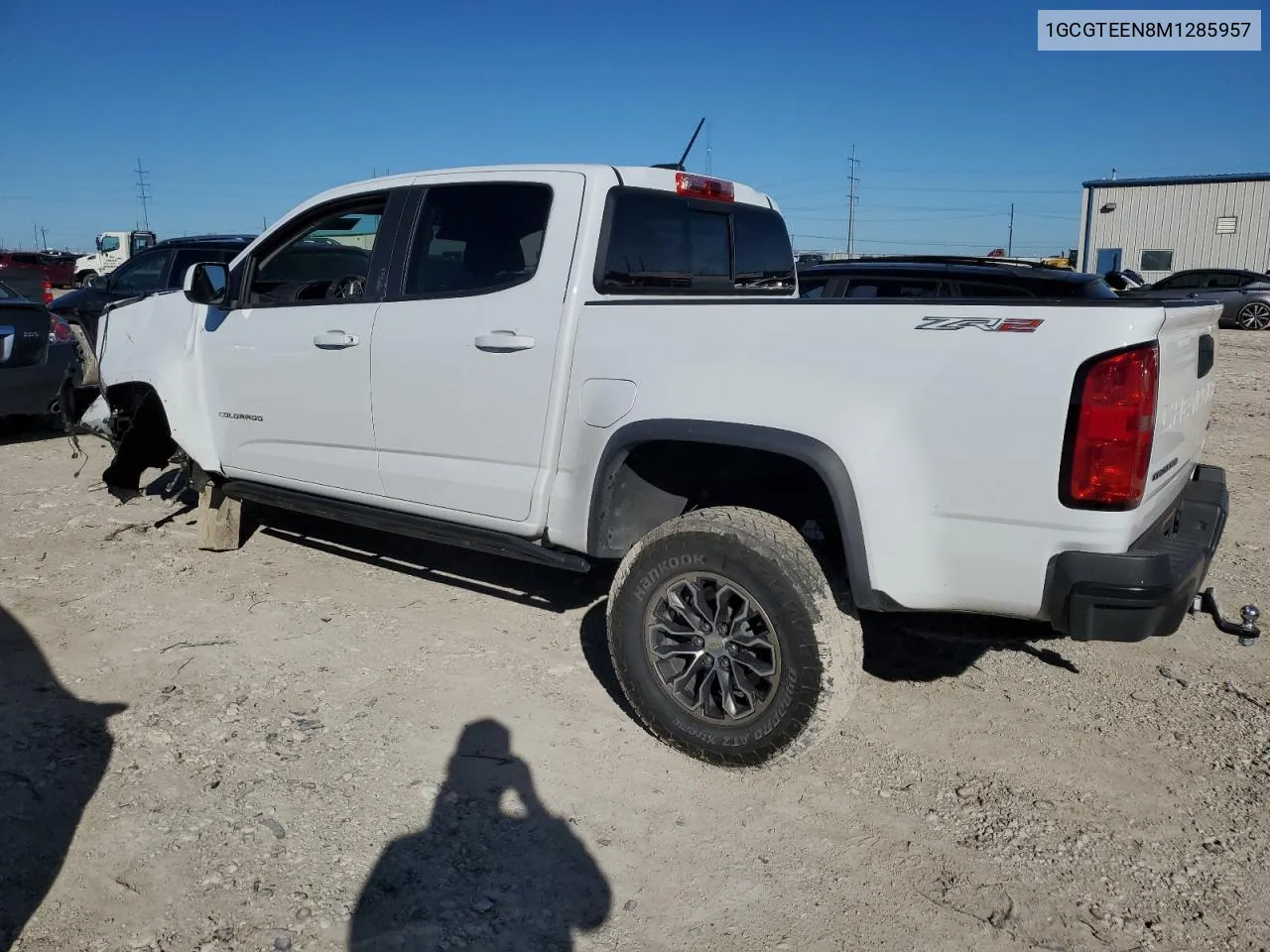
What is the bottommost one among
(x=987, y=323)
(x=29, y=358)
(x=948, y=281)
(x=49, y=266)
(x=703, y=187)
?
(x=29, y=358)

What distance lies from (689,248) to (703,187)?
30cm

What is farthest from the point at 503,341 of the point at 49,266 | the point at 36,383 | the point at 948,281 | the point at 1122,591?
the point at 49,266

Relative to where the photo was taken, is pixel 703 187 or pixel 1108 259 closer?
pixel 703 187

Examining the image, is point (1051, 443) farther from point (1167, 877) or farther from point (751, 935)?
point (751, 935)

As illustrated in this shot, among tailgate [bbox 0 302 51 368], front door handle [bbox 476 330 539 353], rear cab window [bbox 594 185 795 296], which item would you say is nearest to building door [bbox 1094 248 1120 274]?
rear cab window [bbox 594 185 795 296]

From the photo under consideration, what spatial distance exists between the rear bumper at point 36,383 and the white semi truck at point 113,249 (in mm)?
21747

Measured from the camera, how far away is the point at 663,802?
329 centimetres

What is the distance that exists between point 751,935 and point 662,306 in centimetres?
199

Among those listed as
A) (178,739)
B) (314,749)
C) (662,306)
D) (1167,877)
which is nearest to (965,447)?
(662,306)

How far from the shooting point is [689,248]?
14.5 feet

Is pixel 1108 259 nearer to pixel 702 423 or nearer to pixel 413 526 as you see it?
pixel 413 526

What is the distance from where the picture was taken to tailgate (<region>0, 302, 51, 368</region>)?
27.4 ft

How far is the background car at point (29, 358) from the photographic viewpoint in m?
8.38

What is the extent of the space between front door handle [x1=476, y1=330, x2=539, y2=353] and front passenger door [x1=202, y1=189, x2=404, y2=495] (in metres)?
0.70
